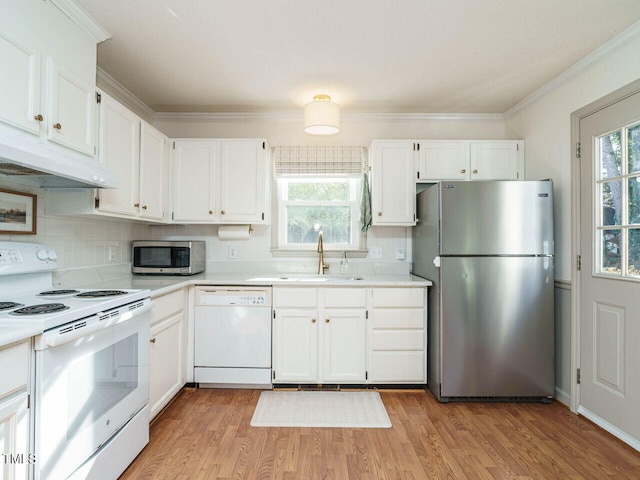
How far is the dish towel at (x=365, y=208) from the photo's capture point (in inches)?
130

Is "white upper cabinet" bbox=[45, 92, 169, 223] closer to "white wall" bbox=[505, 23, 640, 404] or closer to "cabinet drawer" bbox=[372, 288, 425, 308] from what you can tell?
"cabinet drawer" bbox=[372, 288, 425, 308]

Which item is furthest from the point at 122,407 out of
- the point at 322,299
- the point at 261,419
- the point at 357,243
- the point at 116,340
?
the point at 357,243

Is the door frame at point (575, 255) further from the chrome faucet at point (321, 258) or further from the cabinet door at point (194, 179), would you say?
the cabinet door at point (194, 179)

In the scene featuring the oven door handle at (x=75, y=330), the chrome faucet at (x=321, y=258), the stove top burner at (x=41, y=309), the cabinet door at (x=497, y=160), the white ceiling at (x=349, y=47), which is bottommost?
the oven door handle at (x=75, y=330)

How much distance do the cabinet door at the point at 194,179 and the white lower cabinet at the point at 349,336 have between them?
1.05 meters

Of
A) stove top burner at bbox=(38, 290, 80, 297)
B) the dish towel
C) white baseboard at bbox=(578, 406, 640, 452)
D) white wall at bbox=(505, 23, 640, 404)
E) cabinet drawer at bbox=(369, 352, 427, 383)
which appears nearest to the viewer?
stove top burner at bbox=(38, 290, 80, 297)

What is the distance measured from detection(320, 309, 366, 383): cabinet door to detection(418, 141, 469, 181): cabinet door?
1394 millimetres

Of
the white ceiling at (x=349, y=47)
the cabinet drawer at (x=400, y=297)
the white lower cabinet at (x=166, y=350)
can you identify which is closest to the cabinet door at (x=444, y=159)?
the white ceiling at (x=349, y=47)

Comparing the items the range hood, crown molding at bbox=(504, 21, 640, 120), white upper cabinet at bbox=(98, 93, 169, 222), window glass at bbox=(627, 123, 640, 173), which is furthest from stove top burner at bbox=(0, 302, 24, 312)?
crown molding at bbox=(504, 21, 640, 120)

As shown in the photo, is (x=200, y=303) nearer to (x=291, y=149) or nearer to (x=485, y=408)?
(x=291, y=149)

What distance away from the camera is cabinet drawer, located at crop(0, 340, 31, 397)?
1.15m

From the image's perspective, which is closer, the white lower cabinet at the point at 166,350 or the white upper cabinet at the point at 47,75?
the white upper cabinet at the point at 47,75

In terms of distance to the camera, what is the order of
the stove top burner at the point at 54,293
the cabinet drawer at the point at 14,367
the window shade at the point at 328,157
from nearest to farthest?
1. the cabinet drawer at the point at 14,367
2. the stove top burner at the point at 54,293
3. the window shade at the point at 328,157

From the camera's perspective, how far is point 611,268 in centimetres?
229
